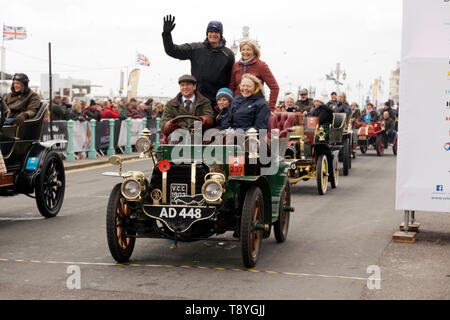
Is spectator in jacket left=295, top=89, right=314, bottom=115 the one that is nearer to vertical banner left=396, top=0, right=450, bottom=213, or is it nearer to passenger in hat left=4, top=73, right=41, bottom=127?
passenger in hat left=4, top=73, right=41, bottom=127

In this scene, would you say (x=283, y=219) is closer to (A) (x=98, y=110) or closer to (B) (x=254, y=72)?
(B) (x=254, y=72)

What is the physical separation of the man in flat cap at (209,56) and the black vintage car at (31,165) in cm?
260

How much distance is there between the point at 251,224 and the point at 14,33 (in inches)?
1120

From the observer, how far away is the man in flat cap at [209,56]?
344 inches

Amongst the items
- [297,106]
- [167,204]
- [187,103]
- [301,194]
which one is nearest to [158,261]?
[167,204]

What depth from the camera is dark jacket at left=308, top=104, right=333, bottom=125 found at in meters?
15.7

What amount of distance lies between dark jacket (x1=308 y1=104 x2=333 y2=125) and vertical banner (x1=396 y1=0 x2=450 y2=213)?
7.11m

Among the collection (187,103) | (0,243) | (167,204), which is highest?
(187,103)

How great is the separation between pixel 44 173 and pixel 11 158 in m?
0.54

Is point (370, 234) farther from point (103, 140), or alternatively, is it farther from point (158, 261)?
point (103, 140)

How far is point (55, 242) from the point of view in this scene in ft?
27.3

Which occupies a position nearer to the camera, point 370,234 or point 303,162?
point 370,234

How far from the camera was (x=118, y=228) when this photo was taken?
703cm

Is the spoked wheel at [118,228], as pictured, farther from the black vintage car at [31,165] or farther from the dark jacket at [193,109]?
the black vintage car at [31,165]
